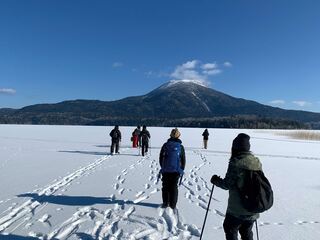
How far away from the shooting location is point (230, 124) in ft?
433

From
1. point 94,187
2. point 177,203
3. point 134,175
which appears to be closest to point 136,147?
point 134,175

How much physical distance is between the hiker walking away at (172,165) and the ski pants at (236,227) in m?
3.20

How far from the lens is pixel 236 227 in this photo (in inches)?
182

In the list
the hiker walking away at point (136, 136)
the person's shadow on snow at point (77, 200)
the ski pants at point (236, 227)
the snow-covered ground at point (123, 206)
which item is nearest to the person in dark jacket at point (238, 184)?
the ski pants at point (236, 227)

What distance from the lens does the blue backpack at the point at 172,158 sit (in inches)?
308

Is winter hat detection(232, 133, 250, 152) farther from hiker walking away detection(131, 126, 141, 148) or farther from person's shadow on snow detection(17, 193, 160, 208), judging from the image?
hiker walking away detection(131, 126, 141, 148)

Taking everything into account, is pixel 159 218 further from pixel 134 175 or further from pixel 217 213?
pixel 134 175

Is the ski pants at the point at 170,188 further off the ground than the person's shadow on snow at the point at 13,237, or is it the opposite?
the ski pants at the point at 170,188

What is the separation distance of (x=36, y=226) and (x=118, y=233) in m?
1.51

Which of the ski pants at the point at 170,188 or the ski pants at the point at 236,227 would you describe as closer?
the ski pants at the point at 236,227

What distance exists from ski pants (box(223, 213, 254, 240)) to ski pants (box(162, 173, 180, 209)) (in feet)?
10.8

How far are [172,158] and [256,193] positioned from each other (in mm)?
3652

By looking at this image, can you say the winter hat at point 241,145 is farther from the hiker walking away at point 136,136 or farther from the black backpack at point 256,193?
the hiker walking away at point 136,136

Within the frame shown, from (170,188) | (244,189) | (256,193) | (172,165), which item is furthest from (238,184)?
(170,188)
